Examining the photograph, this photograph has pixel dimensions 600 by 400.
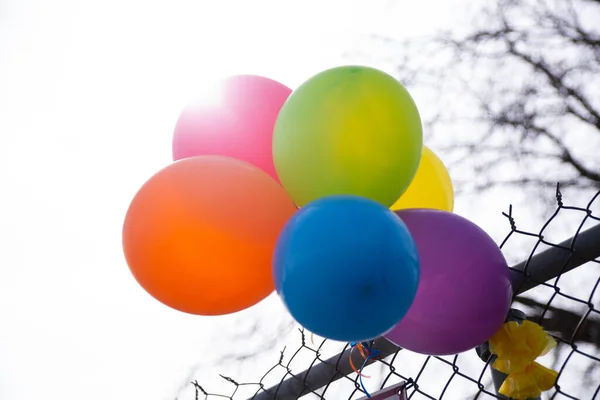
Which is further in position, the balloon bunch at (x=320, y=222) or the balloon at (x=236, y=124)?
the balloon at (x=236, y=124)

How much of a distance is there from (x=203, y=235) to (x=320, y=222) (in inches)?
12.3

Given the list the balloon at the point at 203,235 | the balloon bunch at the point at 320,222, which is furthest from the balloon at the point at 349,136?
the balloon at the point at 203,235

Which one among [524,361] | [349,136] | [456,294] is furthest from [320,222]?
[524,361]

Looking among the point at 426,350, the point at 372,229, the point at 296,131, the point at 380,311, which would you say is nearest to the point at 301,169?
the point at 296,131

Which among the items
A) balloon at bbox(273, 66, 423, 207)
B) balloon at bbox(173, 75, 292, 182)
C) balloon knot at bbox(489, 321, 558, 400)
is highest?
balloon at bbox(173, 75, 292, 182)

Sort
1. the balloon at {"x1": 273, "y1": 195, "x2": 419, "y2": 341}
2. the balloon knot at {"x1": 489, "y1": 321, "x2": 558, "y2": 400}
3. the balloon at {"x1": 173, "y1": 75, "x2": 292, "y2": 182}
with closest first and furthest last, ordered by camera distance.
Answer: the balloon at {"x1": 273, "y1": 195, "x2": 419, "y2": 341}, the balloon knot at {"x1": 489, "y1": 321, "x2": 558, "y2": 400}, the balloon at {"x1": 173, "y1": 75, "x2": 292, "y2": 182}

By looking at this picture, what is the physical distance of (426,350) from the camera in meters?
1.16

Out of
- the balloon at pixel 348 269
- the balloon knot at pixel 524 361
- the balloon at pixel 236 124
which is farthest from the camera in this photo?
the balloon at pixel 236 124

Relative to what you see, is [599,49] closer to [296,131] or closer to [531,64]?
[531,64]

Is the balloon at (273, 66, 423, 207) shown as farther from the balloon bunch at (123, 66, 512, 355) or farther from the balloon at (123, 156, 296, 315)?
the balloon at (123, 156, 296, 315)

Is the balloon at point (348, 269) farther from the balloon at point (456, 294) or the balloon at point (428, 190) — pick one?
the balloon at point (428, 190)

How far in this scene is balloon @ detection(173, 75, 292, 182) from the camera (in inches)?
56.9

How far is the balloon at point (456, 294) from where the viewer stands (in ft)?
3.56

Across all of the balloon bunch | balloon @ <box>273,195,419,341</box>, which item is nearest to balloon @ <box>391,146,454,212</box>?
the balloon bunch
